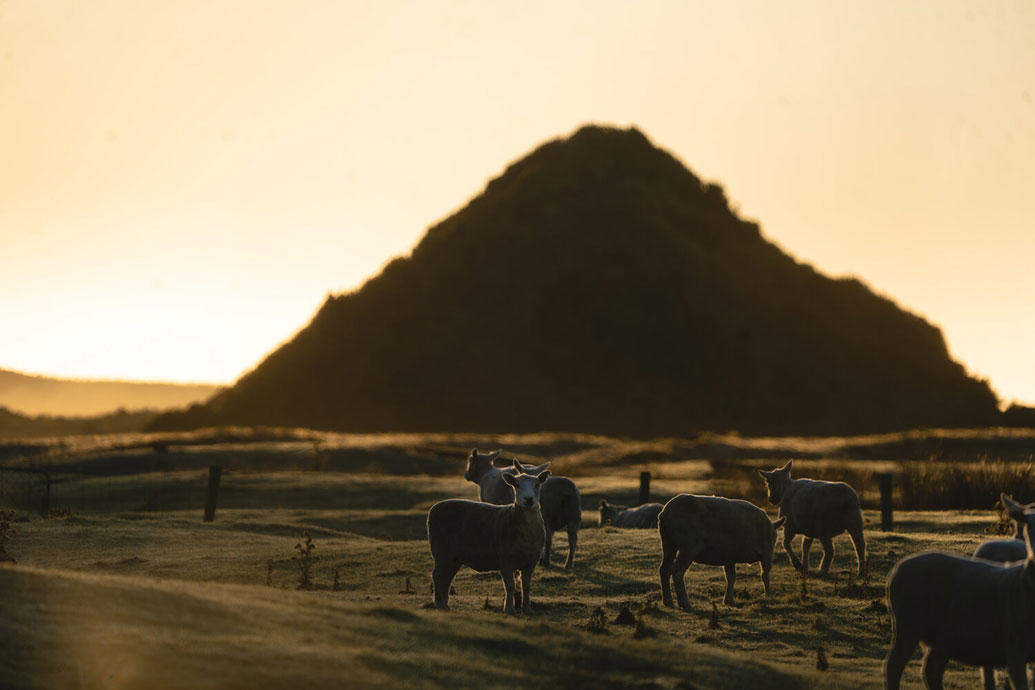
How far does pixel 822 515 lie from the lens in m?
20.9

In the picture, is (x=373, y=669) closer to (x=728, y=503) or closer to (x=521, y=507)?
(x=521, y=507)

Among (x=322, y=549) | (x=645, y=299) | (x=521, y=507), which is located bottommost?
(x=322, y=549)

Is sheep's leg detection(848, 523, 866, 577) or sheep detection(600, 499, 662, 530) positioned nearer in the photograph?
sheep's leg detection(848, 523, 866, 577)

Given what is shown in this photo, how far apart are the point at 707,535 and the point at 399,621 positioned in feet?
21.9

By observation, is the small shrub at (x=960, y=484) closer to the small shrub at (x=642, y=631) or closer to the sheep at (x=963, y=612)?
the small shrub at (x=642, y=631)

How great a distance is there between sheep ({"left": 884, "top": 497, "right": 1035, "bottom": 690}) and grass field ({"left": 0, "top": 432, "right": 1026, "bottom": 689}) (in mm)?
1189

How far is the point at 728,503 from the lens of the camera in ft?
60.6

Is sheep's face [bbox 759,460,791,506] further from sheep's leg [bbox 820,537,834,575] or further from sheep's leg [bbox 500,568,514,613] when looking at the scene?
sheep's leg [bbox 500,568,514,613]

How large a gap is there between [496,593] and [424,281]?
321 feet

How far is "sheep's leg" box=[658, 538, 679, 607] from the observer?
17.8 meters

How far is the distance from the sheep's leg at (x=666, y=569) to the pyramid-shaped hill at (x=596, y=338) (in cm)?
8427

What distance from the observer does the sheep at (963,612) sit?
10688 mm

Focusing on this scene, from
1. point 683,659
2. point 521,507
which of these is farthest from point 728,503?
point 683,659

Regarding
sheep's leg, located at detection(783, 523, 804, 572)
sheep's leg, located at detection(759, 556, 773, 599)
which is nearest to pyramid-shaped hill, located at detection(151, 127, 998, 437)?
sheep's leg, located at detection(783, 523, 804, 572)
